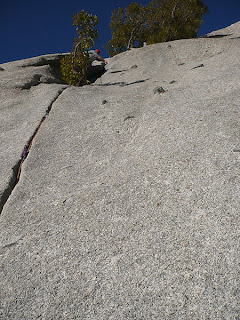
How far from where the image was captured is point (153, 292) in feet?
10.8

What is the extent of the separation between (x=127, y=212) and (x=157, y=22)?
3426 cm

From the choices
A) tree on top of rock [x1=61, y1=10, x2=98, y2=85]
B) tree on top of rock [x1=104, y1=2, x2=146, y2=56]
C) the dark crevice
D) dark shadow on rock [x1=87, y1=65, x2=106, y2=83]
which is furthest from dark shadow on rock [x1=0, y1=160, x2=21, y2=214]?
tree on top of rock [x1=104, y1=2, x2=146, y2=56]

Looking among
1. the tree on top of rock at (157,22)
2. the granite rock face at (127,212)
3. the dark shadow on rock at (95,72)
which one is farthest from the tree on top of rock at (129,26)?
the granite rock face at (127,212)

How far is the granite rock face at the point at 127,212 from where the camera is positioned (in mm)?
3289

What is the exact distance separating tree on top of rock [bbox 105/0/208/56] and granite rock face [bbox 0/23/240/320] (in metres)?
22.6

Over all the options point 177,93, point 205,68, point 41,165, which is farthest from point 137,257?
point 205,68

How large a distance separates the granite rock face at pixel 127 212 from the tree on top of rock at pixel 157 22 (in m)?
22.6

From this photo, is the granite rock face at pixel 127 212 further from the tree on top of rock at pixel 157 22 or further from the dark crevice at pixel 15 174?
the tree on top of rock at pixel 157 22

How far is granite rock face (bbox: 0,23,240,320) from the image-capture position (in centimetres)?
329

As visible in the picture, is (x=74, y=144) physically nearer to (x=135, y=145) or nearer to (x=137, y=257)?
(x=135, y=145)

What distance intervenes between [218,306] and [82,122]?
6.95m

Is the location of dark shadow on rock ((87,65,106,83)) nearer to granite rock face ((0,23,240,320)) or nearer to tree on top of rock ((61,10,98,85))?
tree on top of rock ((61,10,98,85))

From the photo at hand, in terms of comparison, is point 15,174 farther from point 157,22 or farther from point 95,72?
point 157,22

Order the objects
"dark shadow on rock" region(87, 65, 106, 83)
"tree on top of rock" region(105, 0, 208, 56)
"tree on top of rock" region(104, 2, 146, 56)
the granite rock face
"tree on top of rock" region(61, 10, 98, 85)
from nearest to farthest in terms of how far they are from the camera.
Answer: the granite rock face → "tree on top of rock" region(61, 10, 98, 85) → "dark shadow on rock" region(87, 65, 106, 83) → "tree on top of rock" region(105, 0, 208, 56) → "tree on top of rock" region(104, 2, 146, 56)
